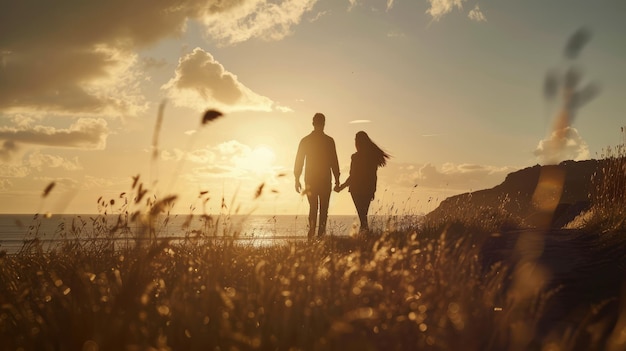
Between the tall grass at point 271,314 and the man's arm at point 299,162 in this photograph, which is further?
the man's arm at point 299,162

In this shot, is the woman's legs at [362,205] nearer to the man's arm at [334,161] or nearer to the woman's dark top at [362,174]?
the woman's dark top at [362,174]

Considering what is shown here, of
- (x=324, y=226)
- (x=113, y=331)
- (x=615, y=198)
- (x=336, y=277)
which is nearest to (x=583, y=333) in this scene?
(x=336, y=277)

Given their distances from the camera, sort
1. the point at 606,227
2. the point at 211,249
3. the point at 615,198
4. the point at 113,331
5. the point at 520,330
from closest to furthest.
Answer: the point at 113,331 → the point at 520,330 → the point at 211,249 → the point at 606,227 → the point at 615,198

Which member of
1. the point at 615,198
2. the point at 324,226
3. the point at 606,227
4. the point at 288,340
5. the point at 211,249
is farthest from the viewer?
the point at 324,226

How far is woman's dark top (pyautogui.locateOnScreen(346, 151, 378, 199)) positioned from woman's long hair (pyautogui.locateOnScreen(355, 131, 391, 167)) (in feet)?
0.31

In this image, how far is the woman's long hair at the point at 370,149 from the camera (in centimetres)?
1302

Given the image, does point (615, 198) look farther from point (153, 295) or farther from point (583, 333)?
point (153, 295)

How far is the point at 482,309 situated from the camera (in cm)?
459

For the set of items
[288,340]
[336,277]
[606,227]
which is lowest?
[288,340]

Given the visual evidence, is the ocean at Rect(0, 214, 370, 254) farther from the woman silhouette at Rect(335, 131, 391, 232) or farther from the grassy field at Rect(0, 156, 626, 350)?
the woman silhouette at Rect(335, 131, 391, 232)

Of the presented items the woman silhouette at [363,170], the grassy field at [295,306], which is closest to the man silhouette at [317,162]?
the woman silhouette at [363,170]

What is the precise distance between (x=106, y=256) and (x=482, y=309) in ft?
14.5

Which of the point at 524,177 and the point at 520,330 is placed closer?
the point at 520,330

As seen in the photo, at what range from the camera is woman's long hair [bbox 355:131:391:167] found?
42.7ft
